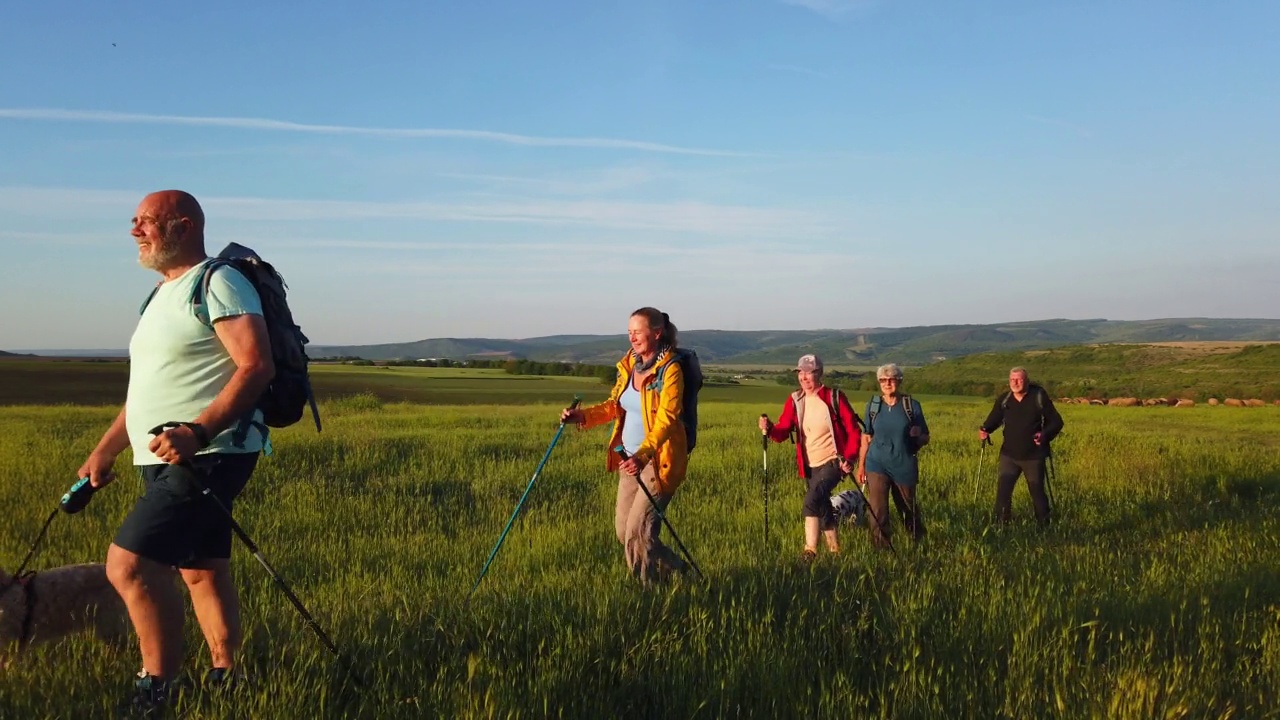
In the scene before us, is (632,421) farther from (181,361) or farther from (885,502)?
(885,502)

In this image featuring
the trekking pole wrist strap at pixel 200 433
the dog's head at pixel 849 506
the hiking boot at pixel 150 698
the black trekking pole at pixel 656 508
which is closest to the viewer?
the trekking pole wrist strap at pixel 200 433

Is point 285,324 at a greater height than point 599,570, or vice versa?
point 285,324

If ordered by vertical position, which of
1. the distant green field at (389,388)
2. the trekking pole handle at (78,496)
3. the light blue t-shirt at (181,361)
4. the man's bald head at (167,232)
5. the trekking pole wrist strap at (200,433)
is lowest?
the distant green field at (389,388)

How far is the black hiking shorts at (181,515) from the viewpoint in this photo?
3197 millimetres

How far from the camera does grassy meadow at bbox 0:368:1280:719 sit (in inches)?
142

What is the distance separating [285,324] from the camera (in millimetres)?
3432

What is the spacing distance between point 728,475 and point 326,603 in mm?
7850

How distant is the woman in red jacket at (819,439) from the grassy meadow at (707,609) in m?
0.44

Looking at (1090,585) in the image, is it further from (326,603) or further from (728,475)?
(728,475)

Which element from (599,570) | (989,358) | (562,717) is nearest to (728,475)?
(599,570)

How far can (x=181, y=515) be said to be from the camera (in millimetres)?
3230

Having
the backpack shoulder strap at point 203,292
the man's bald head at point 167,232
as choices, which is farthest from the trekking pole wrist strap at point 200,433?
the man's bald head at point 167,232

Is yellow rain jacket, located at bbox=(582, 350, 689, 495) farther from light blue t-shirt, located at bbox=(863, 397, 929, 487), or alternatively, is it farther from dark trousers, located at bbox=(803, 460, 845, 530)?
light blue t-shirt, located at bbox=(863, 397, 929, 487)

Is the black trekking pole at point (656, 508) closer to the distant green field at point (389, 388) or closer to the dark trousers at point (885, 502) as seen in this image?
the dark trousers at point (885, 502)
